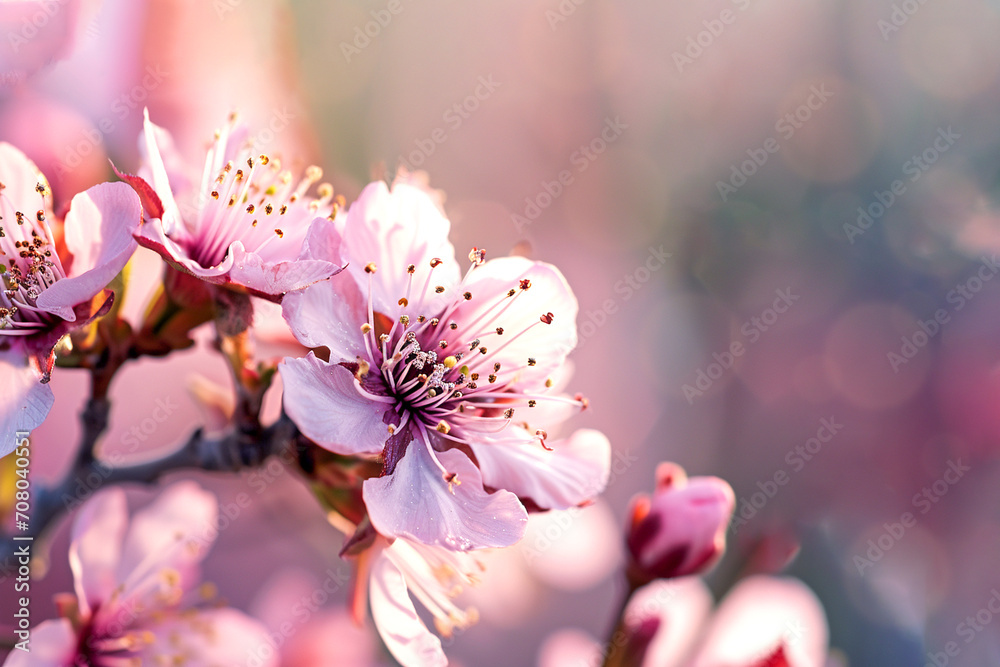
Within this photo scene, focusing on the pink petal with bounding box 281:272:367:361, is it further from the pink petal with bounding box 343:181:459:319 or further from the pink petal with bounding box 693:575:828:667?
the pink petal with bounding box 693:575:828:667

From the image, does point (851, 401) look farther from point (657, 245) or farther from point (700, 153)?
point (700, 153)

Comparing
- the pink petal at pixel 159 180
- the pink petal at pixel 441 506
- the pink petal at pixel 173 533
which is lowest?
the pink petal at pixel 173 533

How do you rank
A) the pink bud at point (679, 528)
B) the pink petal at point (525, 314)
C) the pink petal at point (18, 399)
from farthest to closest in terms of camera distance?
1. the pink bud at point (679, 528)
2. the pink petal at point (525, 314)
3. the pink petal at point (18, 399)

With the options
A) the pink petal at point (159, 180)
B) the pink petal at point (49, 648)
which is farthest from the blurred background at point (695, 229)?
the pink petal at point (159, 180)

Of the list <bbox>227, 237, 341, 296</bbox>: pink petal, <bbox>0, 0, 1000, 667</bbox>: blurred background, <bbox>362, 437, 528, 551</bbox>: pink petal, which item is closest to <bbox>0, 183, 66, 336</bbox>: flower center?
<bbox>227, 237, 341, 296</bbox>: pink petal

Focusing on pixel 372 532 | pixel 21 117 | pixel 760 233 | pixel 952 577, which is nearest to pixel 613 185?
pixel 760 233

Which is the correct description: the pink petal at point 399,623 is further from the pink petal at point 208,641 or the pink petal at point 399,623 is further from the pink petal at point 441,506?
the pink petal at point 208,641
